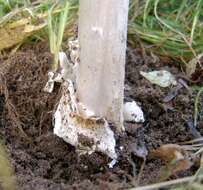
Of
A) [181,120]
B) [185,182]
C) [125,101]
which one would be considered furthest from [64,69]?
[185,182]

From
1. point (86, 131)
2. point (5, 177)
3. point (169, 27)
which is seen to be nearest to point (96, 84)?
point (86, 131)

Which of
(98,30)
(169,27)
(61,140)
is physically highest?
(98,30)

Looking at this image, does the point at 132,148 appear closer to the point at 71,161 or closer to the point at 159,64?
the point at 71,161

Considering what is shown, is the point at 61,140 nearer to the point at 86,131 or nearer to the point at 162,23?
the point at 86,131

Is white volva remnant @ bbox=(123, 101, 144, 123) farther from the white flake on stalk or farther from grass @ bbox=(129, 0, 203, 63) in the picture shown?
grass @ bbox=(129, 0, 203, 63)

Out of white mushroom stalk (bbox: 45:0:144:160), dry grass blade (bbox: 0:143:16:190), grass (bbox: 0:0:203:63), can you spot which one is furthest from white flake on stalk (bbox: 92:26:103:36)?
grass (bbox: 0:0:203:63)

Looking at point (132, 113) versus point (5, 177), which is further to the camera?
point (132, 113)

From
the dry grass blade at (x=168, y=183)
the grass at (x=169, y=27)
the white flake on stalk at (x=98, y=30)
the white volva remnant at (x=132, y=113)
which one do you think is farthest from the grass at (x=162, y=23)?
the dry grass blade at (x=168, y=183)
